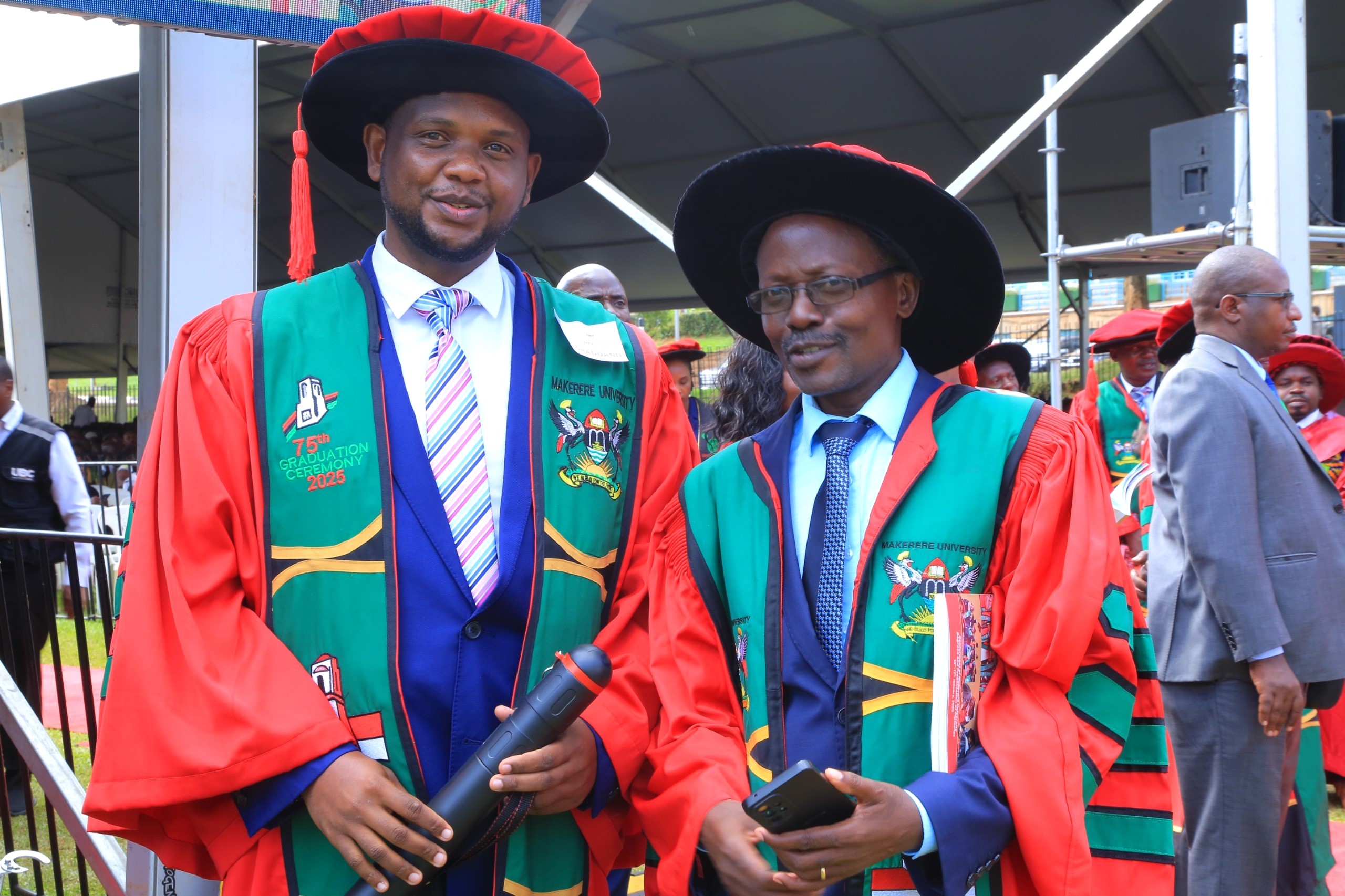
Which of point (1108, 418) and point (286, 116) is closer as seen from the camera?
point (1108, 418)

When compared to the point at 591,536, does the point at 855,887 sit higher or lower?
lower

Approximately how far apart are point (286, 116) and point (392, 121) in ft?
47.7

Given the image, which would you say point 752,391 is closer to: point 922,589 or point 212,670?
point 922,589

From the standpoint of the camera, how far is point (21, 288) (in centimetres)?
966

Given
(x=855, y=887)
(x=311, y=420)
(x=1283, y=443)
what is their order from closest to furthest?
(x=855, y=887)
(x=311, y=420)
(x=1283, y=443)

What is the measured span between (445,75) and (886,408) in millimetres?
1042

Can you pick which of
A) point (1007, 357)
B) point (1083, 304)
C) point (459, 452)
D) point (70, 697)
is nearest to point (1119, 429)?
point (1007, 357)

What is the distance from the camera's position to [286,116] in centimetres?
1557

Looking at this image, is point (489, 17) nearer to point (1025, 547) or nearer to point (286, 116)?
point (1025, 547)

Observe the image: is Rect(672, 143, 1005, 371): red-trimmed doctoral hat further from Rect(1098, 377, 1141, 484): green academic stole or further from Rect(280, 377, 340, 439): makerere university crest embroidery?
Rect(1098, 377, 1141, 484): green academic stole

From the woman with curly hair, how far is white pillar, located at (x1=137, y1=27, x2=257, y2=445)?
160 centimetres

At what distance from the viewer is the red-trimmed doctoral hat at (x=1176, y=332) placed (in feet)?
15.5

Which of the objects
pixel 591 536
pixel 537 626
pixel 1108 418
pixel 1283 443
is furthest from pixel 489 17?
pixel 1108 418

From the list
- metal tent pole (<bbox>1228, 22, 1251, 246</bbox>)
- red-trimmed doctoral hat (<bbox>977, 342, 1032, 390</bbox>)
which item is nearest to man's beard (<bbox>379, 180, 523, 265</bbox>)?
metal tent pole (<bbox>1228, 22, 1251, 246</bbox>)
